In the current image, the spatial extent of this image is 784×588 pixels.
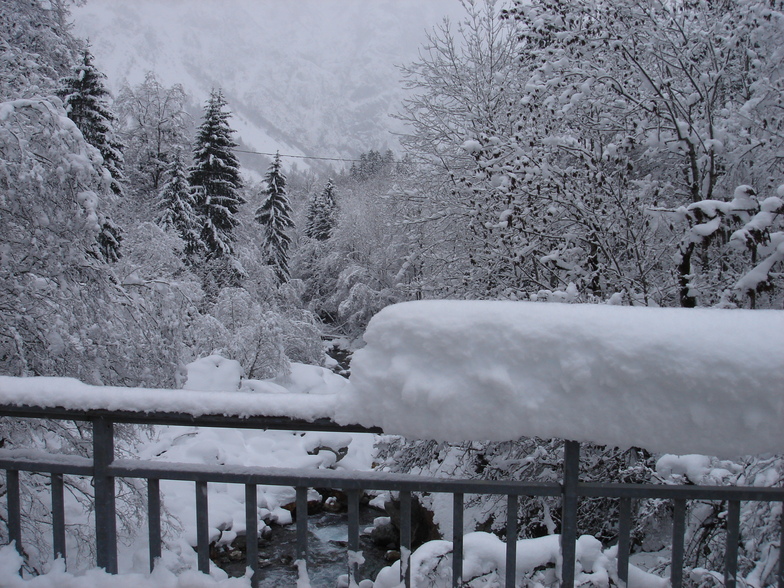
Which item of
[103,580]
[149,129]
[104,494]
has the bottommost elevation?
[103,580]

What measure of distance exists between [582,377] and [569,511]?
489 mm

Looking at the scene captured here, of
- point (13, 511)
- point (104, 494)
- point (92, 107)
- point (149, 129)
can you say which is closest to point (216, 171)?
point (149, 129)

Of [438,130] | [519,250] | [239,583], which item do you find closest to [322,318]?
[438,130]

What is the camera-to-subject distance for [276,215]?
31125 millimetres

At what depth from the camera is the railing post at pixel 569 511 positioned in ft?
5.58

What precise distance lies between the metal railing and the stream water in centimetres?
640

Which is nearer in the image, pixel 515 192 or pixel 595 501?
pixel 595 501

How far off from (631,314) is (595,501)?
173 inches

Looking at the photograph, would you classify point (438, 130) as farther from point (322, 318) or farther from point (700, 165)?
point (322, 318)

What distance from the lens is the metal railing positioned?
1716mm

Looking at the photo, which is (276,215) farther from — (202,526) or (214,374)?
(202,526)

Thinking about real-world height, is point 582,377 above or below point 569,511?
above

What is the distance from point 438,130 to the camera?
1084 centimetres

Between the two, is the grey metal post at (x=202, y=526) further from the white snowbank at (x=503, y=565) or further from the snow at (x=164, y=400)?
the white snowbank at (x=503, y=565)
